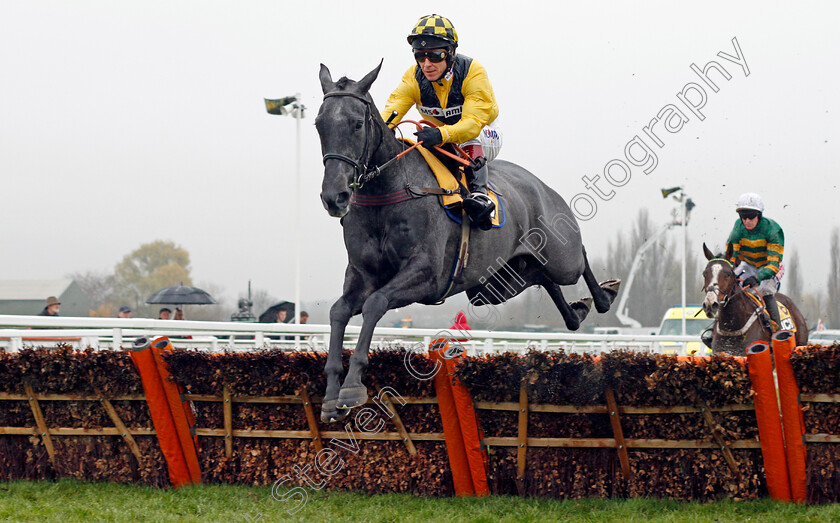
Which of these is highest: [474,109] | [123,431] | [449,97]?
[449,97]

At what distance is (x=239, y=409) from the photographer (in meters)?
5.54

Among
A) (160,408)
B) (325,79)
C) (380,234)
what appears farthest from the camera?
(160,408)

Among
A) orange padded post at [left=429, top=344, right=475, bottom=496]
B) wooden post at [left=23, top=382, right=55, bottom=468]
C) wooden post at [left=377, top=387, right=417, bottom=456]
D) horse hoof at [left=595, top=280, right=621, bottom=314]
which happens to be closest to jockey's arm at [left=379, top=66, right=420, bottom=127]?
orange padded post at [left=429, top=344, right=475, bottom=496]

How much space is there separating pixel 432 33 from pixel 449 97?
19.6 inches

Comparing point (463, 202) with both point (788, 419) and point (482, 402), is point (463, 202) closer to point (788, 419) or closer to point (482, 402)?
point (482, 402)

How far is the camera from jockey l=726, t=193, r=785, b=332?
26.3 ft

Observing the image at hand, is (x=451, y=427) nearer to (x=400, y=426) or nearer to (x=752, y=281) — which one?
(x=400, y=426)

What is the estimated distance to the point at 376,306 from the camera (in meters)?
4.68

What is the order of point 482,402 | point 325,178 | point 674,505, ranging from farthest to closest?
point 482,402 < point 674,505 < point 325,178

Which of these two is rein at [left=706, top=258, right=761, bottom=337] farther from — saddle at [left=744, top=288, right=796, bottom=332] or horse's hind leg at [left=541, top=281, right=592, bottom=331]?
horse's hind leg at [left=541, top=281, right=592, bottom=331]

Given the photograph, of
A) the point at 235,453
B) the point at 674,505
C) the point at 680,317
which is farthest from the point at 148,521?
the point at 680,317

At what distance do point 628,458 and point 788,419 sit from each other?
0.93 meters

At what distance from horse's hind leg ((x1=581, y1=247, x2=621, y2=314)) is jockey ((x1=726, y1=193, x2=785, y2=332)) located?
1734 millimetres

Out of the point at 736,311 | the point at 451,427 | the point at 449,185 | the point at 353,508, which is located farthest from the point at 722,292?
the point at 353,508
